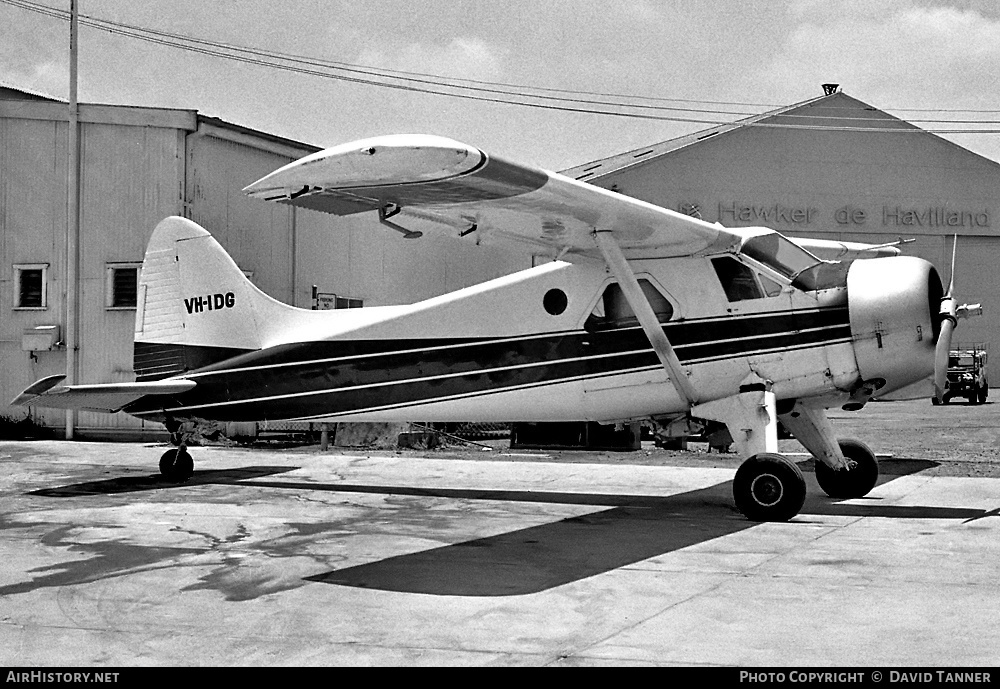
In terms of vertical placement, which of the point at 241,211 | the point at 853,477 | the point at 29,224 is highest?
the point at 241,211

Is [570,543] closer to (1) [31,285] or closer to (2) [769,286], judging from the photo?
(2) [769,286]

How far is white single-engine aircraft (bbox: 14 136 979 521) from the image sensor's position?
31.3ft

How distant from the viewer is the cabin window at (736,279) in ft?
34.3

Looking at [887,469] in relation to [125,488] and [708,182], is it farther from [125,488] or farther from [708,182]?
[708,182]

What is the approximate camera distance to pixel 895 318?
9.65m

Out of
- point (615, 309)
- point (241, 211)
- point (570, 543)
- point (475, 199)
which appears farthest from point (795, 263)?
point (241, 211)

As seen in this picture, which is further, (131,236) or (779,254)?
(131,236)

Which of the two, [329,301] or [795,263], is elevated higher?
[329,301]

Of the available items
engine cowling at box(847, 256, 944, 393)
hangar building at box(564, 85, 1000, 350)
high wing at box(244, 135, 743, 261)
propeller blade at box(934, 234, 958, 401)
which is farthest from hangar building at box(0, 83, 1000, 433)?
hangar building at box(564, 85, 1000, 350)

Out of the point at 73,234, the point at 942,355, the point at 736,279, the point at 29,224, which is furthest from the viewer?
the point at 29,224

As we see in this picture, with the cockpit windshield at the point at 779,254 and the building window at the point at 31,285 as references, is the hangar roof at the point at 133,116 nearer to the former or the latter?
the building window at the point at 31,285

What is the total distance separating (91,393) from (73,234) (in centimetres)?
1010

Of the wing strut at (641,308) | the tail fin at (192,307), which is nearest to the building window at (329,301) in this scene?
the tail fin at (192,307)

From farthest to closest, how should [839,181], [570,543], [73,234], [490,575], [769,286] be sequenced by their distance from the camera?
[839,181] → [73,234] → [769,286] → [570,543] → [490,575]
